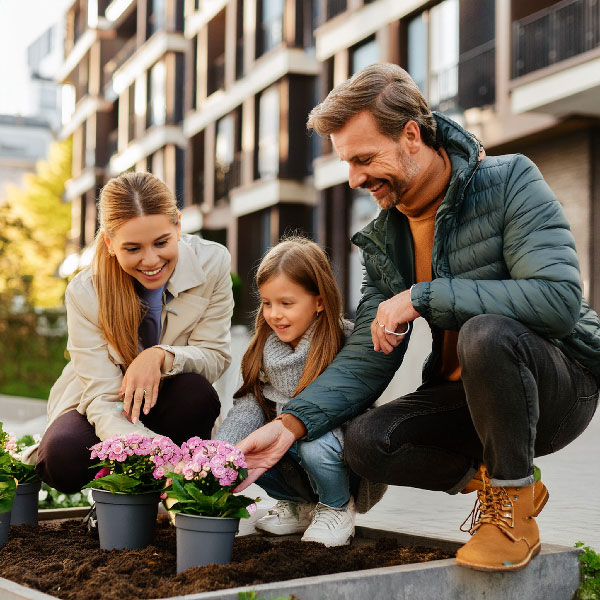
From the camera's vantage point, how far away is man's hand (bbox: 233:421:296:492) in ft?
10.4

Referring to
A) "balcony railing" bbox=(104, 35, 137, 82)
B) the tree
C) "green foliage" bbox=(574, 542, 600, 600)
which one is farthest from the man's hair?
"balcony railing" bbox=(104, 35, 137, 82)

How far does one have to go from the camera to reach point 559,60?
43.4 feet

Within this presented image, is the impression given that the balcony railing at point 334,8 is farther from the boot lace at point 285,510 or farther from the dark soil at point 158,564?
the dark soil at point 158,564

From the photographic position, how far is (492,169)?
3.11 metres

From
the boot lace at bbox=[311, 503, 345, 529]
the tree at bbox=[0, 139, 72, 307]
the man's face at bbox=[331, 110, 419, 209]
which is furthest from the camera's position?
the tree at bbox=[0, 139, 72, 307]

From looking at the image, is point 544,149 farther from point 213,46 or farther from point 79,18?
point 79,18

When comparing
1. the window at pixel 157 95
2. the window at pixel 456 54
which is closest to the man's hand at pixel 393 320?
the window at pixel 456 54

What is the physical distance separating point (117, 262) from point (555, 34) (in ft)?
35.5

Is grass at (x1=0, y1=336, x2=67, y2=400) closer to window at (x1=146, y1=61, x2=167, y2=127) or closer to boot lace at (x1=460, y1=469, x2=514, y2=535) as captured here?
window at (x1=146, y1=61, x2=167, y2=127)

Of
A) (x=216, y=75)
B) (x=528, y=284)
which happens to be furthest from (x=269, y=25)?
(x=528, y=284)

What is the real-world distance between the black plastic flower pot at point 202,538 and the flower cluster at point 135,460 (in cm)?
33

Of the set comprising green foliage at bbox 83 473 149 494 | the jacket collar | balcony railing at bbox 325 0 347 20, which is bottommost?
green foliage at bbox 83 473 149 494

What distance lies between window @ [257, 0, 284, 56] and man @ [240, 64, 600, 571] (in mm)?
19900

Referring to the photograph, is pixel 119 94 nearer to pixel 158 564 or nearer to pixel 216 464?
pixel 158 564
